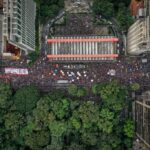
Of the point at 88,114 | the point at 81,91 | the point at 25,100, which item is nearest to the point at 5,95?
the point at 25,100

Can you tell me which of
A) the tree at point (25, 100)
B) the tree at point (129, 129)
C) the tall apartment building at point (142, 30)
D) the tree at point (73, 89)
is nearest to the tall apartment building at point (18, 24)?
the tree at point (25, 100)

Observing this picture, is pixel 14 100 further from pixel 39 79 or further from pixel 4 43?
pixel 4 43

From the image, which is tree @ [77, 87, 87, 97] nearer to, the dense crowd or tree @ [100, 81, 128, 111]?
the dense crowd

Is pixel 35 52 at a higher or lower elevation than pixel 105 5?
lower

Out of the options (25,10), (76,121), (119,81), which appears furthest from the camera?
(119,81)

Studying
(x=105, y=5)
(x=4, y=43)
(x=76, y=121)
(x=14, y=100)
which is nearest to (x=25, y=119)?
(x=14, y=100)
